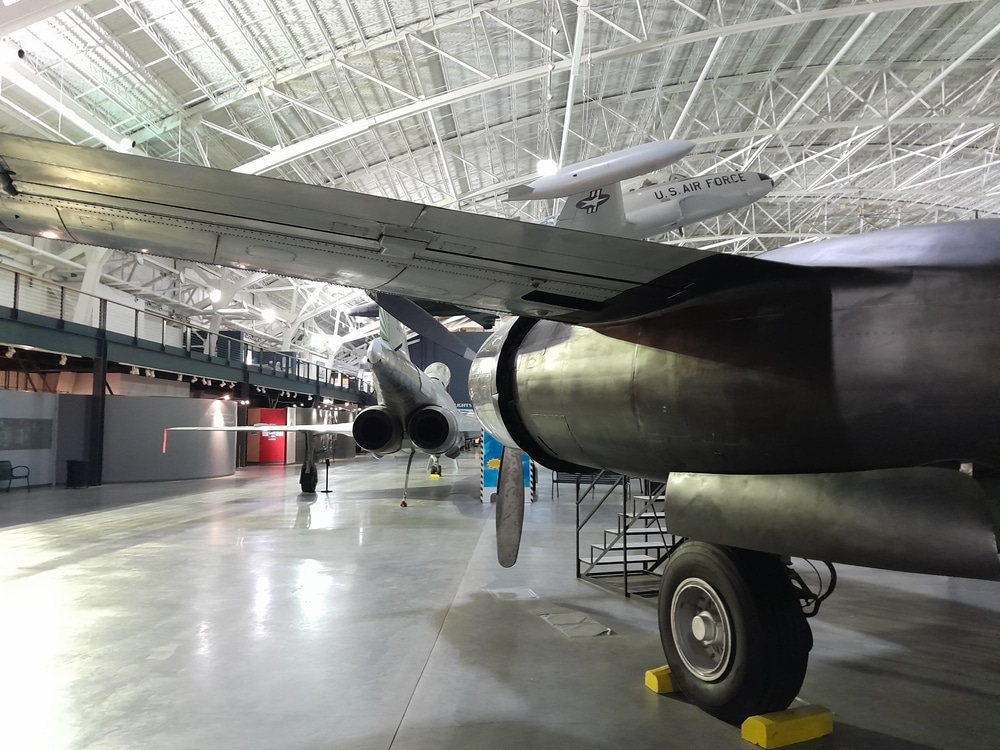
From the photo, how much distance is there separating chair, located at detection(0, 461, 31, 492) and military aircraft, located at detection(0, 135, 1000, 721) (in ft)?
56.5

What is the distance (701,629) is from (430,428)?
1040 cm

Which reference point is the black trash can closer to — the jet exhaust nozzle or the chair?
the chair

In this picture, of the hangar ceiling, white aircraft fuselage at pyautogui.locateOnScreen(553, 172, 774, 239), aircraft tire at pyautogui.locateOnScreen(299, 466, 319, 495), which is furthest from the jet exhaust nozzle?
the hangar ceiling

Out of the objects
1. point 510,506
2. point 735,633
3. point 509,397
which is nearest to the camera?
point 735,633

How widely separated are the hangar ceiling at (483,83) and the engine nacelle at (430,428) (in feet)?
25.4

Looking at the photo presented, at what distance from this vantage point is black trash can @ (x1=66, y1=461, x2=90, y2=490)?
56.5 ft

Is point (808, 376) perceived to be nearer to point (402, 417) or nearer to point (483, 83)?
point (402, 417)

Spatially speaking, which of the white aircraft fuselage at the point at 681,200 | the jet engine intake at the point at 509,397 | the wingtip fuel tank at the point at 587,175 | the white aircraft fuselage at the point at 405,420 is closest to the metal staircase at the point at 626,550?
the jet engine intake at the point at 509,397

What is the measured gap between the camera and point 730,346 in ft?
10.7

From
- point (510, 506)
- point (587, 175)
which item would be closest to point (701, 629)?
point (510, 506)

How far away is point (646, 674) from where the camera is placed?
4.14m

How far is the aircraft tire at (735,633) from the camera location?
331 cm

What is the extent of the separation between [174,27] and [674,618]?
Answer: 15198 mm

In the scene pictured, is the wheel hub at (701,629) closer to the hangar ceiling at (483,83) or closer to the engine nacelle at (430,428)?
the engine nacelle at (430,428)
